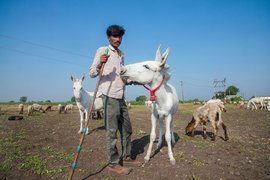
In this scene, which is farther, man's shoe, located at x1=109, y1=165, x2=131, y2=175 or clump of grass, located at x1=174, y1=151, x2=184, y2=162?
clump of grass, located at x1=174, y1=151, x2=184, y2=162

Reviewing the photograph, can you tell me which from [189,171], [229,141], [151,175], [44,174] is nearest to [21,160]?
[44,174]

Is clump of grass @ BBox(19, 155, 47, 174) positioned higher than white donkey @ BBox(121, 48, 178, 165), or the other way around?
white donkey @ BBox(121, 48, 178, 165)

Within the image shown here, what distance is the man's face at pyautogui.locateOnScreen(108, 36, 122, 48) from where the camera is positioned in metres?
4.82

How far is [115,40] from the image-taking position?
4.83m

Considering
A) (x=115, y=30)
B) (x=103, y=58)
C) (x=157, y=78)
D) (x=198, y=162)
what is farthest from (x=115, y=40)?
(x=198, y=162)

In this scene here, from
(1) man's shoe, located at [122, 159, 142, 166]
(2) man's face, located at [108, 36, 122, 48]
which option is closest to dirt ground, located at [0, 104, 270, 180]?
(1) man's shoe, located at [122, 159, 142, 166]

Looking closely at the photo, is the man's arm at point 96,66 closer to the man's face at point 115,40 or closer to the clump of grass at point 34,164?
the man's face at point 115,40

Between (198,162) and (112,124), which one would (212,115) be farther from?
(112,124)

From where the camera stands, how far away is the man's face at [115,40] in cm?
482

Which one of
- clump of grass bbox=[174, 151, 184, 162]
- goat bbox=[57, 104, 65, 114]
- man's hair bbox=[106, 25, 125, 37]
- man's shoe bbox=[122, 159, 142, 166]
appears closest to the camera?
man's hair bbox=[106, 25, 125, 37]

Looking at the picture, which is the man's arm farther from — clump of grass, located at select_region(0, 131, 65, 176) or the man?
clump of grass, located at select_region(0, 131, 65, 176)

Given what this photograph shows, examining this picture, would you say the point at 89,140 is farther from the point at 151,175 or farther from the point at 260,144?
the point at 260,144

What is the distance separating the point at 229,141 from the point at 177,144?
7.74 feet

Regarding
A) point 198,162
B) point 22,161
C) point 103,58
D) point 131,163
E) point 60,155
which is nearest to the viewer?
point 103,58
